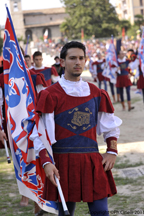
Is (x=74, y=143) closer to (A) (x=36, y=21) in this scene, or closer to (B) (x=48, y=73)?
(B) (x=48, y=73)

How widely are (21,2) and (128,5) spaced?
25.0m

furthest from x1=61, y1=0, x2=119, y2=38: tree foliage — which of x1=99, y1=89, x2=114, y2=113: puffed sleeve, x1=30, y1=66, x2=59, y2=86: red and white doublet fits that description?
x1=99, y1=89, x2=114, y2=113: puffed sleeve

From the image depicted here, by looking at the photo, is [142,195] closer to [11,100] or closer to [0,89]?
[11,100]

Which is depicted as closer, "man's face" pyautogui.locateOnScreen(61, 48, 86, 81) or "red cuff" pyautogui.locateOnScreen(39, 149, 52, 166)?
"red cuff" pyautogui.locateOnScreen(39, 149, 52, 166)

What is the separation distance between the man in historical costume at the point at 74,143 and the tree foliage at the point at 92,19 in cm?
6084

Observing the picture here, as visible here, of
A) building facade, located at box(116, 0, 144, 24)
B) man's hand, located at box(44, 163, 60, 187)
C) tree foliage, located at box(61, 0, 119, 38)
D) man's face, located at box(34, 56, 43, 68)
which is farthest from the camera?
building facade, located at box(116, 0, 144, 24)

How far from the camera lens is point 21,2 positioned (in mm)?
83062

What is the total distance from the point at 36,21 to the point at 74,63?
261ft

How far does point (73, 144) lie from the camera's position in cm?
269

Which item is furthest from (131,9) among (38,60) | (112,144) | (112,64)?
(112,144)

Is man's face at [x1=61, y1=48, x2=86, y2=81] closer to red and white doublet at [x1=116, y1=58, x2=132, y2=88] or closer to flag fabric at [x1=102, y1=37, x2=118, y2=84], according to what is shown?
red and white doublet at [x1=116, y1=58, x2=132, y2=88]

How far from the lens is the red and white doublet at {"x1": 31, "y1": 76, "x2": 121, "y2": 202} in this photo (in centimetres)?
266

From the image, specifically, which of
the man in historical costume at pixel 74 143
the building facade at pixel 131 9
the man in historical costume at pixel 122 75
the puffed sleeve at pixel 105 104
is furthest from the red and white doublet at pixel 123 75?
the building facade at pixel 131 9

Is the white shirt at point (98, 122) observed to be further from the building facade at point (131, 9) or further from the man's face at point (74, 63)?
the building facade at point (131, 9)
